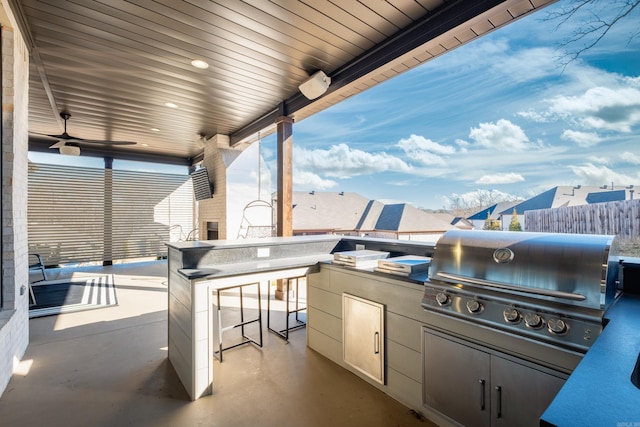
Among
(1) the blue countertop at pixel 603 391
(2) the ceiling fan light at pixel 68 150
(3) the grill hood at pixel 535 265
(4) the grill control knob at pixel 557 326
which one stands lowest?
(4) the grill control knob at pixel 557 326

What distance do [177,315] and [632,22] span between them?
3714mm

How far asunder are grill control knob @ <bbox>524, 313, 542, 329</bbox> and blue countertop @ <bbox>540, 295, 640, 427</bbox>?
0.85ft

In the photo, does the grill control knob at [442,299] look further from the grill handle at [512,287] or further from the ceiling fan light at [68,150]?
the ceiling fan light at [68,150]

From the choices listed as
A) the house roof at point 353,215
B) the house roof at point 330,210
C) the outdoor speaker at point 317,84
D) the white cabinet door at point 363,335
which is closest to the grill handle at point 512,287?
the white cabinet door at point 363,335

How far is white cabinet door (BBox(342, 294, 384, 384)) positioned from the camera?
226 cm

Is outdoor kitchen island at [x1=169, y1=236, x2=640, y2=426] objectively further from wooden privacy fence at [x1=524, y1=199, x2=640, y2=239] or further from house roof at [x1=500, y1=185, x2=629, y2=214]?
house roof at [x1=500, y1=185, x2=629, y2=214]

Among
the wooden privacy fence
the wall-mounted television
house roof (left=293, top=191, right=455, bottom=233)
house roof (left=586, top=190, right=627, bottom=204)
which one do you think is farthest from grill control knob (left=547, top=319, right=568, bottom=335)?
house roof (left=293, top=191, right=455, bottom=233)

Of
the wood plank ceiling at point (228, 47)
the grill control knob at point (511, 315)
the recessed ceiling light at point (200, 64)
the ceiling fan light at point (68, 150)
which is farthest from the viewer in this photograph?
the ceiling fan light at point (68, 150)

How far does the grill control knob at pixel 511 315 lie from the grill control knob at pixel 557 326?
125 millimetres

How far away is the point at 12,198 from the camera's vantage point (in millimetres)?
2645

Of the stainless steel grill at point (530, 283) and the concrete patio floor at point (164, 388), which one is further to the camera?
the concrete patio floor at point (164, 388)

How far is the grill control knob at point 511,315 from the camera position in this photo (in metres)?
1.49

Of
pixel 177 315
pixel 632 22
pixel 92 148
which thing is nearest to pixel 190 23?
pixel 177 315

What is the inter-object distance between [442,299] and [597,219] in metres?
1.85
